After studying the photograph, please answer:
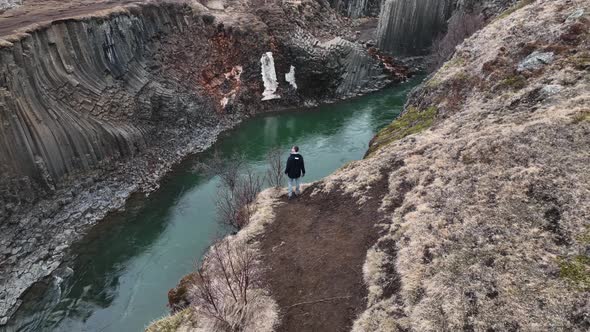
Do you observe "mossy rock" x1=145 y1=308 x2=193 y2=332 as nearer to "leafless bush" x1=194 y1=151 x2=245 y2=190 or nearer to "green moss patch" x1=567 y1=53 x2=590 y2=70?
"leafless bush" x1=194 y1=151 x2=245 y2=190

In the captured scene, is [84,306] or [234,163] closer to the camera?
[84,306]

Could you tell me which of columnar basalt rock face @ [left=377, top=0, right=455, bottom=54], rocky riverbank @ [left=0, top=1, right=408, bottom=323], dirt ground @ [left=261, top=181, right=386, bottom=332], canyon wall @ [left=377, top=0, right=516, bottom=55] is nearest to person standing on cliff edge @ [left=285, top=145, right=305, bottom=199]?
dirt ground @ [left=261, top=181, right=386, bottom=332]

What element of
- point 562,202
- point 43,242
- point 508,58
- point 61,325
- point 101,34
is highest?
point 101,34

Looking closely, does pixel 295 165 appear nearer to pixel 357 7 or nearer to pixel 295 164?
pixel 295 164

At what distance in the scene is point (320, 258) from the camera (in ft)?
54.1

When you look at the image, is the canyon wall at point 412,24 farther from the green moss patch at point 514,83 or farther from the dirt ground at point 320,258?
the dirt ground at point 320,258

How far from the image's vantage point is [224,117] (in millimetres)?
49938

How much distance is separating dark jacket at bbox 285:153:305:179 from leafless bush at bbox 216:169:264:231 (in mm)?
3060

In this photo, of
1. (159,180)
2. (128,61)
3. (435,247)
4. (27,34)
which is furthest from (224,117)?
(435,247)

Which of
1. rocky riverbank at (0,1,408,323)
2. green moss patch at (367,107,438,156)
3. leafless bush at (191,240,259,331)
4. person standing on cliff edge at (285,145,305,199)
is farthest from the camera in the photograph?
rocky riverbank at (0,1,408,323)

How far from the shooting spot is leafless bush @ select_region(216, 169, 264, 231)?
2303 centimetres

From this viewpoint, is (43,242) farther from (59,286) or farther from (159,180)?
(159,180)

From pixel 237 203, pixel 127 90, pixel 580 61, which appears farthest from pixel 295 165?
pixel 127 90

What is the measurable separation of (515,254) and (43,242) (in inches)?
1079
